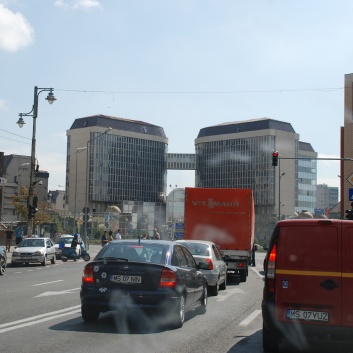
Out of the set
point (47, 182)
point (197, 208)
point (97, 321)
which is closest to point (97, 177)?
point (47, 182)

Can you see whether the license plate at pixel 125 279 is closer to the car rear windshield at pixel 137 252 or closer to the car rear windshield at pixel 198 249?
the car rear windshield at pixel 137 252

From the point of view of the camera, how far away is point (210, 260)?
1723 centimetres

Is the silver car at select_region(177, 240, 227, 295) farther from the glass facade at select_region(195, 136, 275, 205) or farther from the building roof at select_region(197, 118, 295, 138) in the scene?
the glass facade at select_region(195, 136, 275, 205)

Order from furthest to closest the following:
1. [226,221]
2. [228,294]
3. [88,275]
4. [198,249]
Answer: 1. [226,221]
2. [228,294]
3. [198,249]
4. [88,275]

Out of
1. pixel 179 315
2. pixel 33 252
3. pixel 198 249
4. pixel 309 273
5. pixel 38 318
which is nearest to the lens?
pixel 309 273

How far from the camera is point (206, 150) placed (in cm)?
16200

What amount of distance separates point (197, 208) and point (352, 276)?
651 inches

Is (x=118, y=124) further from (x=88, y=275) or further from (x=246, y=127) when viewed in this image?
(x=88, y=275)

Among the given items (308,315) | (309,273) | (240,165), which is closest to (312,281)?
(309,273)

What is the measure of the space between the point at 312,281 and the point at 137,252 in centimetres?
385

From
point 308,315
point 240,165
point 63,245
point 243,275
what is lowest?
point 243,275

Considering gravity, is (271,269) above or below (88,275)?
above

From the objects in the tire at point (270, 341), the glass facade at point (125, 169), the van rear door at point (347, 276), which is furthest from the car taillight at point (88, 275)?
the glass facade at point (125, 169)

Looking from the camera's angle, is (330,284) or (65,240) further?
(65,240)
